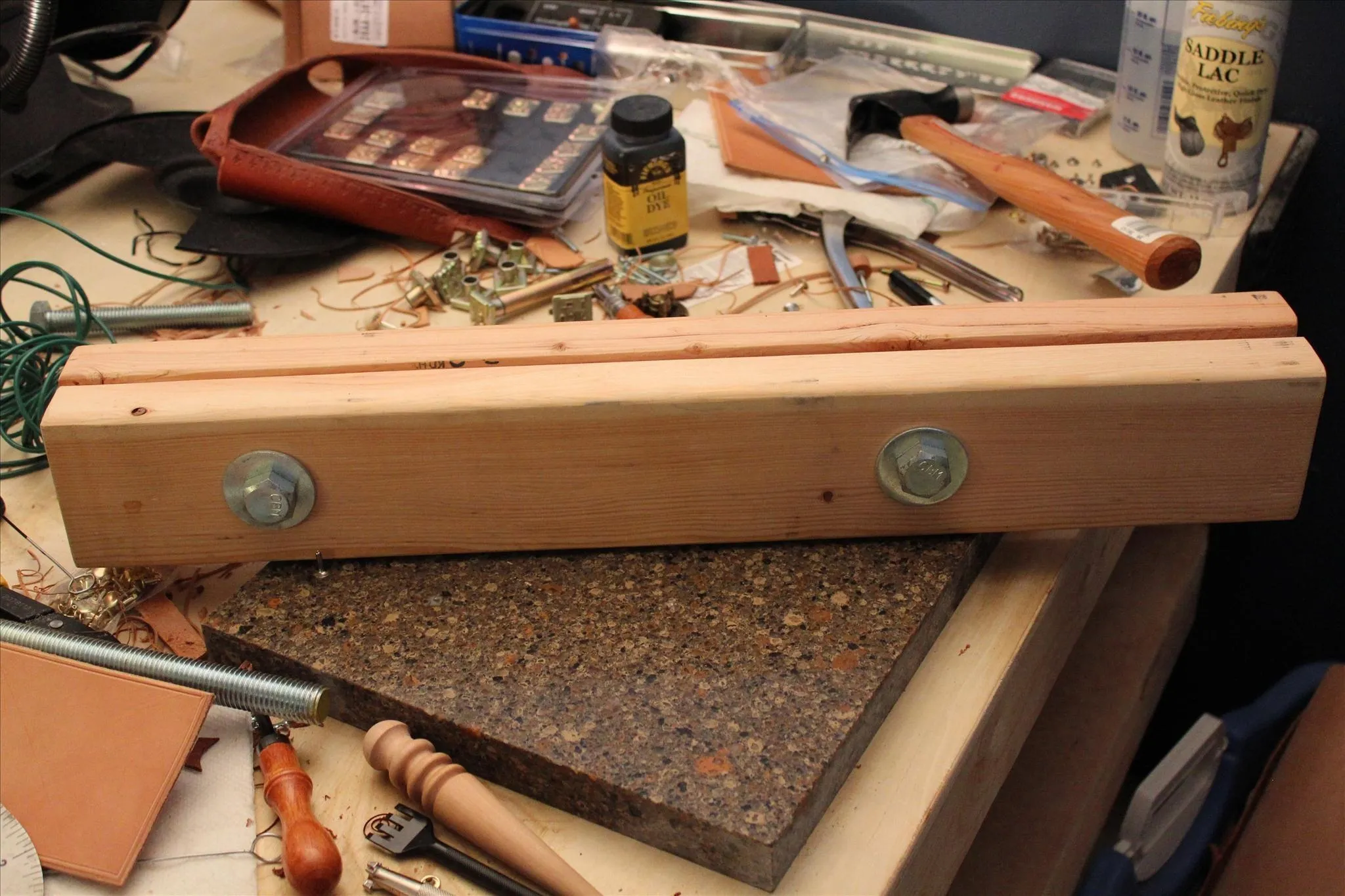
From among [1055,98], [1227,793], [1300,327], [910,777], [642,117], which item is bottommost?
[1227,793]

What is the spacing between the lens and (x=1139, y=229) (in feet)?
3.44

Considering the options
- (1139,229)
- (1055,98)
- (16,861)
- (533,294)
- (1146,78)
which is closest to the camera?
(16,861)

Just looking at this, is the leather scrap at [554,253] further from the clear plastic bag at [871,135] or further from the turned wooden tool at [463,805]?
the turned wooden tool at [463,805]

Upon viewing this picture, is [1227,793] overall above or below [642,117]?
below

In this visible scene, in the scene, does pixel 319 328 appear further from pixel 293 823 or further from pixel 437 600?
pixel 293 823

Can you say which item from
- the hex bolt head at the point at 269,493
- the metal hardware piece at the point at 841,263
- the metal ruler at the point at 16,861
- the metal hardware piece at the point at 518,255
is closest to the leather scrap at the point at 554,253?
the metal hardware piece at the point at 518,255

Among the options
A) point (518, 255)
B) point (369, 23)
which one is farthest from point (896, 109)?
point (369, 23)

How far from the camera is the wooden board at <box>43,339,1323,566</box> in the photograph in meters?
0.76

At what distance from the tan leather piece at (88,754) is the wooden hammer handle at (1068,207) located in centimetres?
83

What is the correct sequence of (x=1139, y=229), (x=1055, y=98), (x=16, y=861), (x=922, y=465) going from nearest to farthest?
(x=16, y=861) < (x=922, y=465) < (x=1139, y=229) < (x=1055, y=98)

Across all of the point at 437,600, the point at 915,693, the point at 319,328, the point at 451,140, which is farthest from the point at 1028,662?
the point at 451,140

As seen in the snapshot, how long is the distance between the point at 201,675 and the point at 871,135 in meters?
0.92

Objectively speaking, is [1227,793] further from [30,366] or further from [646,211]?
[30,366]

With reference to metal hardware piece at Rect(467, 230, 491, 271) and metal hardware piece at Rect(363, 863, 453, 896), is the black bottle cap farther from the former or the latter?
metal hardware piece at Rect(363, 863, 453, 896)
